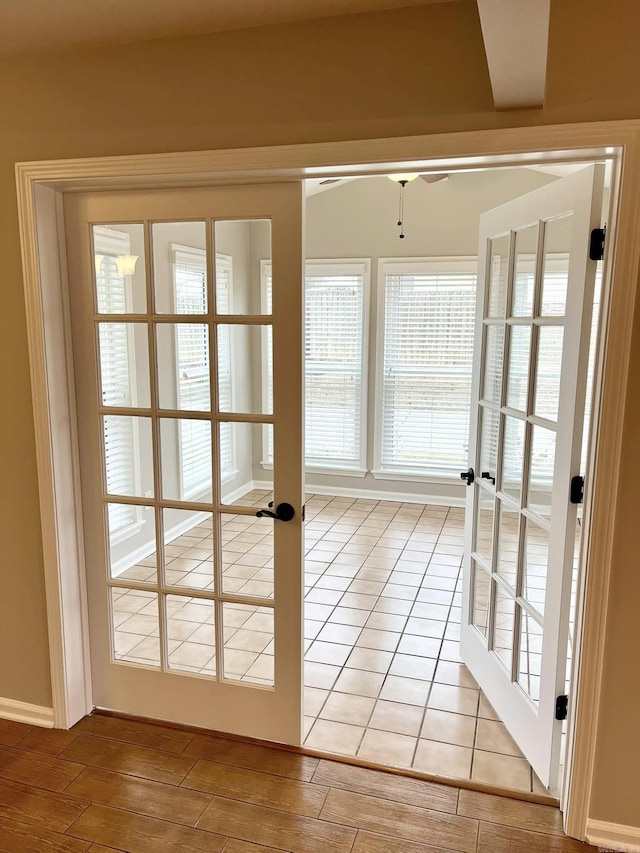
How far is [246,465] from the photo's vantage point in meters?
2.44

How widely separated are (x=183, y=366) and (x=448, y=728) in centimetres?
174

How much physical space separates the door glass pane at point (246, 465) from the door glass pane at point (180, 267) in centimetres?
45

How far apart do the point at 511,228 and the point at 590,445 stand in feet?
3.10

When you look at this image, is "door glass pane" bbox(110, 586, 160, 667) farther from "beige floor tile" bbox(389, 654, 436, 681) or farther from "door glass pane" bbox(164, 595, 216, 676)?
"beige floor tile" bbox(389, 654, 436, 681)

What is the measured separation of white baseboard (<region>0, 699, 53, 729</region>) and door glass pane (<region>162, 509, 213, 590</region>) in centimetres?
76

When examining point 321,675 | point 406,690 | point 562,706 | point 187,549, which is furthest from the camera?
point 321,675

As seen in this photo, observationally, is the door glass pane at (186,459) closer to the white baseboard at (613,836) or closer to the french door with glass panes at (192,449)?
the french door with glass panes at (192,449)

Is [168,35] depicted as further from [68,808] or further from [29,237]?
[68,808]

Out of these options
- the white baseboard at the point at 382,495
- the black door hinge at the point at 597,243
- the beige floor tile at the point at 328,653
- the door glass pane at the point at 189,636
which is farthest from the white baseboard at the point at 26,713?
the white baseboard at the point at 382,495

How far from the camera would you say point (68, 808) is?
2020 millimetres

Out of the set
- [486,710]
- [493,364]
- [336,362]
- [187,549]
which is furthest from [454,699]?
[336,362]

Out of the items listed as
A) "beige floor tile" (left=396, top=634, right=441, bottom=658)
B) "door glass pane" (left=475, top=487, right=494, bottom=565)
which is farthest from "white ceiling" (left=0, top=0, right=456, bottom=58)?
"beige floor tile" (left=396, top=634, right=441, bottom=658)

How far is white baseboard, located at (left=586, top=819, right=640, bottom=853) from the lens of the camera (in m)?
1.87

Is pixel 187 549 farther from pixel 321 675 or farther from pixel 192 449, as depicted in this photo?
pixel 321 675
